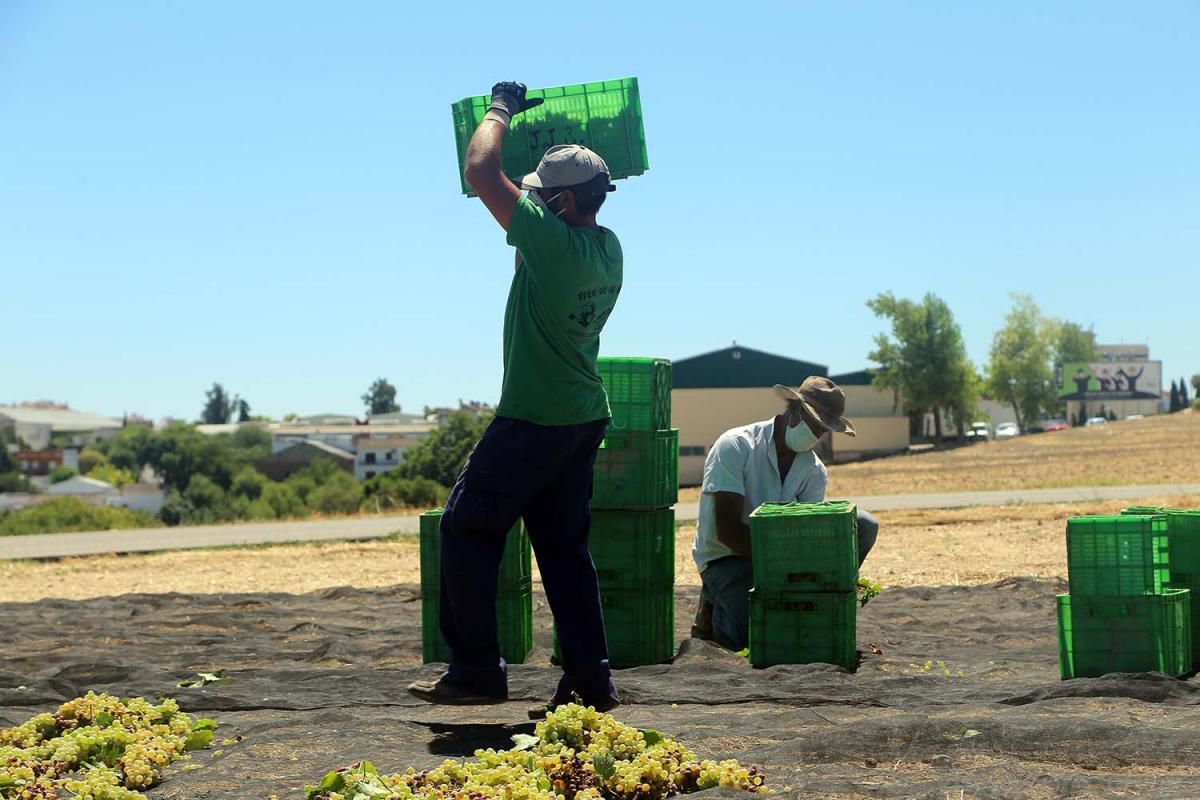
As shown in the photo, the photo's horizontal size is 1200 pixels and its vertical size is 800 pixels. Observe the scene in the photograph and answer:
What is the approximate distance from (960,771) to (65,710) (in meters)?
3.04

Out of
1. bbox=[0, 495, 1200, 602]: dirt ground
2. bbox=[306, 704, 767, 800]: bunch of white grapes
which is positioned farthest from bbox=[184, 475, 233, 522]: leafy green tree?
bbox=[306, 704, 767, 800]: bunch of white grapes

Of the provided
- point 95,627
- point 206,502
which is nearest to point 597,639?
point 95,627

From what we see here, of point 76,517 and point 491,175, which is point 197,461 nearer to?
point 76,517

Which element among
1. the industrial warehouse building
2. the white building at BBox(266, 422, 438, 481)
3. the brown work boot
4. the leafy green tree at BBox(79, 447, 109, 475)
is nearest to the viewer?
the brown work boot

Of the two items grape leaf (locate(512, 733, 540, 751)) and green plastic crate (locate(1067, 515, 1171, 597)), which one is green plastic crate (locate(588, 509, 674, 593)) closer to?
green plastic crate (locate(1067, 515, 1171, 597))

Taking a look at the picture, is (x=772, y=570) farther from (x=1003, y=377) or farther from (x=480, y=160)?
(x=1003, y=377)

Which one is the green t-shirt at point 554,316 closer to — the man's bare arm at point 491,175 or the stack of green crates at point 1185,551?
the man's bare arm at point 491,175

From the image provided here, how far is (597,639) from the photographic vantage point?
493 centimetres

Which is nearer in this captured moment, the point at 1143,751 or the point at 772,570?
the point at 1143,751

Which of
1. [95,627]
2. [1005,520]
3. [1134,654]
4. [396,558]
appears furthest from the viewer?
[1005,520]

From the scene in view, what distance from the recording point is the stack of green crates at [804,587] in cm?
616

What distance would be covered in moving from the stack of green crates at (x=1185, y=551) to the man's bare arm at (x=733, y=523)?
6.42 ft

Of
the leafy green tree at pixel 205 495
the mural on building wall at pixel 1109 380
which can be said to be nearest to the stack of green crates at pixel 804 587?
the leafy green tree at pixel 205 495

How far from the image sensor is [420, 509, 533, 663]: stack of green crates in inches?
255
